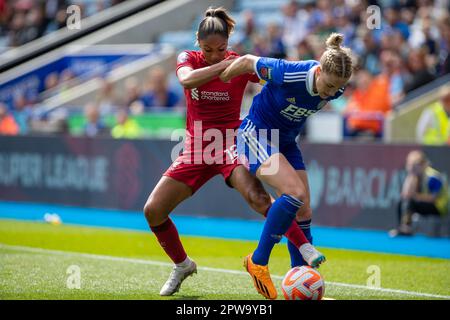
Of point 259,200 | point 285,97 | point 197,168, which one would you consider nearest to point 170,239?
point 197,168

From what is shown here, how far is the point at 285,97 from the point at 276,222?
3.37ft

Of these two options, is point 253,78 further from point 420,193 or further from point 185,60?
point 420,193

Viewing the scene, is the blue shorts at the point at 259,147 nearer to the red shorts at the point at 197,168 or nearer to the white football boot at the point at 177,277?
the red shorts at the point at 197,168

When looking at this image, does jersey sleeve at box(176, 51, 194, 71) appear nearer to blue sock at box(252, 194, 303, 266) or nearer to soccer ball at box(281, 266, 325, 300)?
blue sock at box(252, 194, 303, 266)

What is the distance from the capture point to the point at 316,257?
706 cm

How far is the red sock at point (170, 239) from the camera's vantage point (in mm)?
7844

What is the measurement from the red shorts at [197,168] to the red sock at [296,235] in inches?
28.1

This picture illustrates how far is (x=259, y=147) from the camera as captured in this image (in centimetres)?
736

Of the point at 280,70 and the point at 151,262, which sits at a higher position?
the point at 280,70

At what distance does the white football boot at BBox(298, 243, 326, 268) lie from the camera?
7.06 meters

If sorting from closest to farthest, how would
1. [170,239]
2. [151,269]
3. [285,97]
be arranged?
[285,97]
[170,239]
[151,269]

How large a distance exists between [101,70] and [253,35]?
466 cm

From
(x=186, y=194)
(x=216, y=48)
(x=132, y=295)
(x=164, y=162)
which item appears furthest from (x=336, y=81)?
(x=164, y=162)

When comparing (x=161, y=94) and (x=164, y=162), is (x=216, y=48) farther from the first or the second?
(x=161, y=94)
